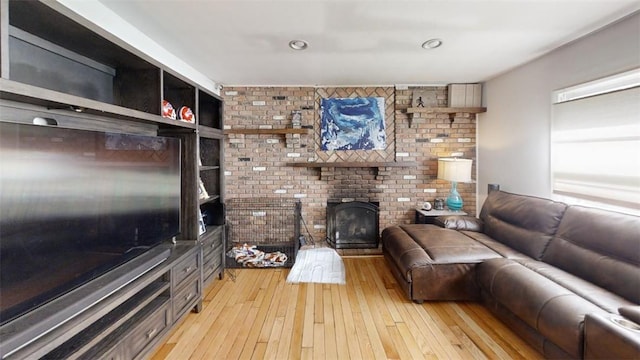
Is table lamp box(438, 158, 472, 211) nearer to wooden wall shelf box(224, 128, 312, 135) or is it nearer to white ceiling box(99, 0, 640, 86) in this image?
white ceiling box(99, 0, 640, 86)

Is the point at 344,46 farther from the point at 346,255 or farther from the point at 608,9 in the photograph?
the point at 346,255

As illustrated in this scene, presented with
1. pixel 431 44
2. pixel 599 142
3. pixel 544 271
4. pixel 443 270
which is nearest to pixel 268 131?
pixel 431 44

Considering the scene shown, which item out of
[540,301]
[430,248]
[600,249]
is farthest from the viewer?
[430,248]

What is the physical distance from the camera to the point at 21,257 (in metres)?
1.13

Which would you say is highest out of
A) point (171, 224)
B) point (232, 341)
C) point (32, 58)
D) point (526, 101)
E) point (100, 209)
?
point (526, 101)

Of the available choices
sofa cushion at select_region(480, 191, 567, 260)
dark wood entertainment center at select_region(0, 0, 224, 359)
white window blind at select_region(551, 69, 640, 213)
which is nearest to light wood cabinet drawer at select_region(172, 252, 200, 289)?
dark wood entertainment center at select_region(0, 0, 224, 359)

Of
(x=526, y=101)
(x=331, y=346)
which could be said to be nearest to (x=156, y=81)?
(x=331, y=346)

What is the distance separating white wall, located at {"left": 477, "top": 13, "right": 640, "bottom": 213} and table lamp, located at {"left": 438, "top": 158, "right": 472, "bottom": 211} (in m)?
0.44

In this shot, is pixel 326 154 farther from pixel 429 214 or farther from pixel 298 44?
pixel 298 44

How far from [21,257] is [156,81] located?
4.34 ft

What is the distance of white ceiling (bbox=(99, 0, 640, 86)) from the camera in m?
1.82

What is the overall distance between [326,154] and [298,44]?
5.63 feet

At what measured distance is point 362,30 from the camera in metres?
2.15

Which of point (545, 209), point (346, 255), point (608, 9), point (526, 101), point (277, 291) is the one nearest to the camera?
point (608, 9)
